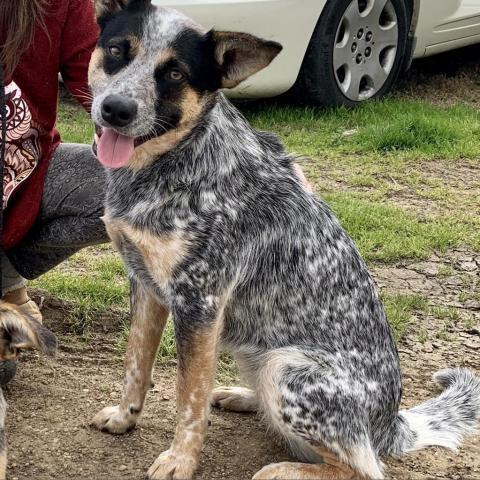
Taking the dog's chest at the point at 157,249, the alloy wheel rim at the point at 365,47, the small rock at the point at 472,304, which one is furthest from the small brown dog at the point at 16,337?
the alloy wheel rim at the point at 365,47

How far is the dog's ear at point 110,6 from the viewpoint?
354 centimetres

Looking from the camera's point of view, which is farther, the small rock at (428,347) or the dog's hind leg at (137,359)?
the small rock at (428,347)

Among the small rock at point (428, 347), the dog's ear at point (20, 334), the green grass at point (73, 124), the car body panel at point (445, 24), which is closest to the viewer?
the dog's ear at point (20, 334)

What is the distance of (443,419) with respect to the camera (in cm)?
396

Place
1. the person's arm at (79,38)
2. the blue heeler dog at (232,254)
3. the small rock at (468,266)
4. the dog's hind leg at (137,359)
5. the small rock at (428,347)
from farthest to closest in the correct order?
the small rock at (468,266) < the small rock at (428,347) < the person's arm at (79,38) < the dog's hind leg at (137,359) < the blue heeler dog at (232,254)

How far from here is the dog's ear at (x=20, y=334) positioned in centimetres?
323

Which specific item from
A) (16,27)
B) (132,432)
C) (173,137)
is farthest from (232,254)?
(16,27)

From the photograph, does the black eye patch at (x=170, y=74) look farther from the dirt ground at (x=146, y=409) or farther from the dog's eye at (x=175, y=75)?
the dirt ground at (x=146, y=409)

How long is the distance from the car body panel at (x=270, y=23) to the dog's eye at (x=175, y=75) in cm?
372

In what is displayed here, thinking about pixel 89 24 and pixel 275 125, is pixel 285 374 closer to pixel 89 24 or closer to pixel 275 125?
pixel 89 24

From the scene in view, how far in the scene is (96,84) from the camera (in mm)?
3541

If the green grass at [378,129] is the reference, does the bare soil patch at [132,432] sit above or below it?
below

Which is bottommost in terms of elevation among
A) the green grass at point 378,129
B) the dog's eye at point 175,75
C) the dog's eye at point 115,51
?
the green grass at point 378,129

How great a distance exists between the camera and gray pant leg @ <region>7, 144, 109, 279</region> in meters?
4.52
